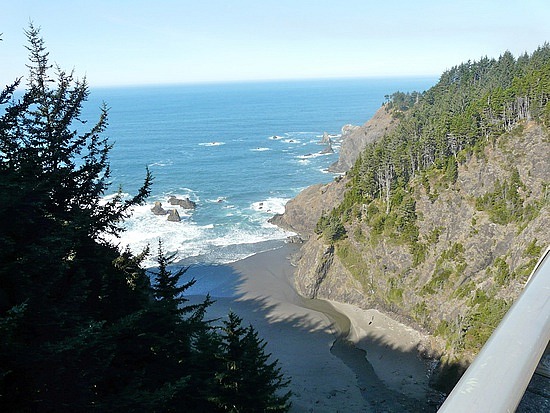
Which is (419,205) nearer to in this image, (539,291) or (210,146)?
(539,291)

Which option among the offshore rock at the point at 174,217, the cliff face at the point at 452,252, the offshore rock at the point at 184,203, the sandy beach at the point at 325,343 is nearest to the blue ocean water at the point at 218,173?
the offshore rock at the point at 184,203

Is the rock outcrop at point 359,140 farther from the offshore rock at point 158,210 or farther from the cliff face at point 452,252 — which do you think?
the cliff face at point 452,252

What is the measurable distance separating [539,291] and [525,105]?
55030mm

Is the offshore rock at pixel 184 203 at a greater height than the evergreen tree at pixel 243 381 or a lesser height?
lesser

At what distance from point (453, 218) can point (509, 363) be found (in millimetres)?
40879

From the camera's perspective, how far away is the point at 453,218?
38688 mm

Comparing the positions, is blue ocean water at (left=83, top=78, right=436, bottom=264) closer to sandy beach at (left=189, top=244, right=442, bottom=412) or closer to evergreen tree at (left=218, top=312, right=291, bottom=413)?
sandy beach at (left=189, top=244, right=442, bottom=412)

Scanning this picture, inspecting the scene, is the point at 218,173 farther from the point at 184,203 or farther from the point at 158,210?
the point at 158,210

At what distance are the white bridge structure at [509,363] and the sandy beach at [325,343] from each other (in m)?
27.7

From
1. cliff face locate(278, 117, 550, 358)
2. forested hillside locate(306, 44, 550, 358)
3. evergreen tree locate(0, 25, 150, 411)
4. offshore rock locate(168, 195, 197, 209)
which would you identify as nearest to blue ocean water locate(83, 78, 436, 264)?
offshore rock locate(168, 195, 197, 209)

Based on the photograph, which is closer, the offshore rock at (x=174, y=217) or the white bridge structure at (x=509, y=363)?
the white bridge structure at (x=509, y=363)

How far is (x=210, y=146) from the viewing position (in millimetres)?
111625

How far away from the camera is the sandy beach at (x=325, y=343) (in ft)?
89.2

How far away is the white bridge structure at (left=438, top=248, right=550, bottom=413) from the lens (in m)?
1.45
